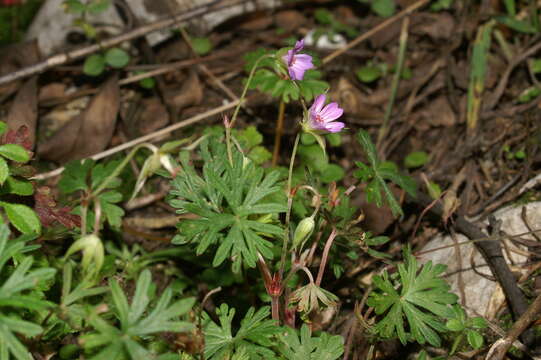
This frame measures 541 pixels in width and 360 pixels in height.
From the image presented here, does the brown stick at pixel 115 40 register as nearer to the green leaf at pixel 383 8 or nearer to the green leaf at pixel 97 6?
the green leaf at pixel 97 6

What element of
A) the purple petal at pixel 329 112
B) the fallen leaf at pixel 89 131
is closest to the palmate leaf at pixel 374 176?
the purple petal at pixel 329 112

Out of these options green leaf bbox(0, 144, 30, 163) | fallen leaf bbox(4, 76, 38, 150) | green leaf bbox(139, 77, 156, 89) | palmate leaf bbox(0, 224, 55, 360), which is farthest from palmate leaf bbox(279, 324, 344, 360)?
green leaf bbox(139, 77, 156, 89)

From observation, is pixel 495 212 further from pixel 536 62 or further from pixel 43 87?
pixel 43 87

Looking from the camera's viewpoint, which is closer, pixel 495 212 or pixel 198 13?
pixel 495 212

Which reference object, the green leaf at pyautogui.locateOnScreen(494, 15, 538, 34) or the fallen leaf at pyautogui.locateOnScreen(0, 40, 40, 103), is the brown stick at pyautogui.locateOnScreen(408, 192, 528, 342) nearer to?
the green leaf at pyautogui.locateOnScreen(494, 15, 538, 34)

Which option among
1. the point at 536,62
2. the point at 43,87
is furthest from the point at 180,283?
the point at 536,62

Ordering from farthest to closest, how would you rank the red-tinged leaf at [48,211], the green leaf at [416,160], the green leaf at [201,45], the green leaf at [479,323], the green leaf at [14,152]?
the green leaf at [201,45]
the green leaf at [416,160]
the red-tinged leaf at [48,211]
the green leaf at [479,323]
the green leaf at [14,152]
